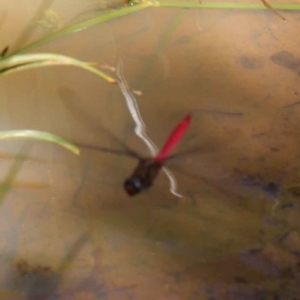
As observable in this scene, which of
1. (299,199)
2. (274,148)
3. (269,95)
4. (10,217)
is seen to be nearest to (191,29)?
(269,95)

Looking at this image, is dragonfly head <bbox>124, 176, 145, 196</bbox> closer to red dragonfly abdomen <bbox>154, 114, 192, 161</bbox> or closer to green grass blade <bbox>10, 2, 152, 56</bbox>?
red dragonfly abdomen <bbox>154, 114, 192, 161</bbox>

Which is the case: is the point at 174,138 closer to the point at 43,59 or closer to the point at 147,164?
the point at 147,164

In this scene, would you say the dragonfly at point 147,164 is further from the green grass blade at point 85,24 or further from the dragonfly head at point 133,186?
the green grass blade at point 85,24

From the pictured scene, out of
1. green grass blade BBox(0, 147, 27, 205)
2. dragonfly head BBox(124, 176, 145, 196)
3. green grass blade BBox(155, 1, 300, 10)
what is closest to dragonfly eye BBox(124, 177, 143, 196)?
dragonfly head BBox(124, 176, 145, 196)

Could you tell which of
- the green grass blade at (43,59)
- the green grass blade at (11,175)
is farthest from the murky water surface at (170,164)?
the green grass blade at (43,59)

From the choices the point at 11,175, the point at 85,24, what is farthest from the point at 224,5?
the point at 11,175
